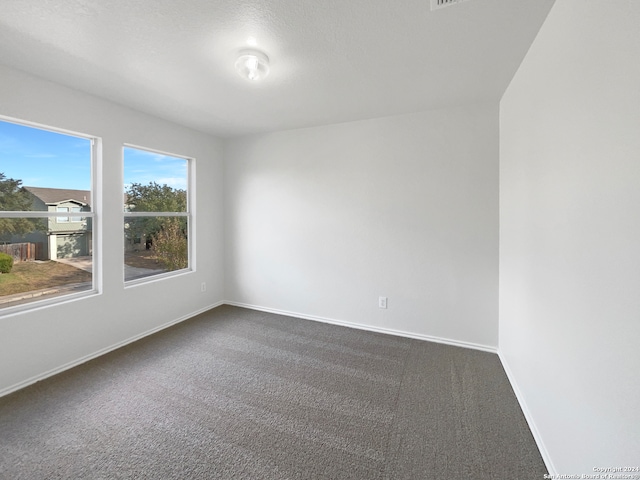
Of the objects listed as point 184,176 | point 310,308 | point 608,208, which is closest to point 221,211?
point 184,176

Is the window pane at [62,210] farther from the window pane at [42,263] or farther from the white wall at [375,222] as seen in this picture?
the white wall at [375,222]

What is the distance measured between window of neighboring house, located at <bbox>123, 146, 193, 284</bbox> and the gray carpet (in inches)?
40.1

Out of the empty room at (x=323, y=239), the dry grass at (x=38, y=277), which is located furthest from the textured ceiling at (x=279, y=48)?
the dry grass at (x=38, y=277)

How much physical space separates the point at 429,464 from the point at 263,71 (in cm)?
285

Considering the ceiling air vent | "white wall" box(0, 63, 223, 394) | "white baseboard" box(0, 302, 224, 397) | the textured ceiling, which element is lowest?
"white baseboard" box(0, 302, 224, 397)

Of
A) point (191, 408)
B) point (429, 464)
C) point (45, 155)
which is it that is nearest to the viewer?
point (429, 464)

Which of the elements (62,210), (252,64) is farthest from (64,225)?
(252,64)

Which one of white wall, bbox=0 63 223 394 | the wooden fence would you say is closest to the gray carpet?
white wall, bbox=0 63 223 394

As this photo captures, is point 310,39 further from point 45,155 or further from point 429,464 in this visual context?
point 429,464

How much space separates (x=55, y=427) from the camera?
5.95 ft

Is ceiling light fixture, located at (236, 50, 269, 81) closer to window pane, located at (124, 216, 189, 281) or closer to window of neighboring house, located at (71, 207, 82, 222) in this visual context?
window of neighboring house, located at (71, 207, 82, 222)

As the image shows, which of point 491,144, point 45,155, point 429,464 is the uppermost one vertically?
point 491,144

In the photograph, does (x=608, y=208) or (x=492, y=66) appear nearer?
(x=608, y=208)

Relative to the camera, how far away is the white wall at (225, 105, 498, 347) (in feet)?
9.51
